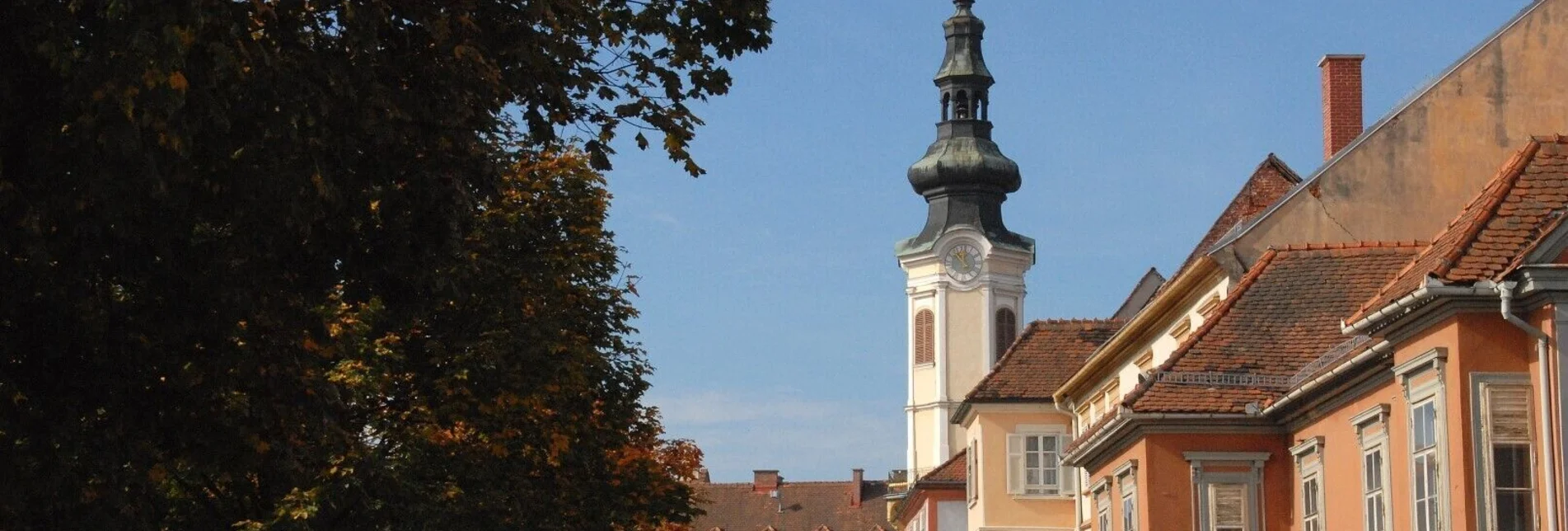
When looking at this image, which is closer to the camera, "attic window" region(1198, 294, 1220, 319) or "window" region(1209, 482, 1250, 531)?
"window" region(1209, 482, 1250, 531)

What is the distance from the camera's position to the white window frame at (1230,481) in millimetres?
25453

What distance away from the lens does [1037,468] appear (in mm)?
46656

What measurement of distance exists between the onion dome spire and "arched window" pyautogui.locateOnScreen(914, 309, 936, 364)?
331 cm

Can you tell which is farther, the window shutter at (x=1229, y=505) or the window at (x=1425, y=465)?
the window shutter at (x=1229, y=505)

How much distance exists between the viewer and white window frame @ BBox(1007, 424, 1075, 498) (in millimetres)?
46500

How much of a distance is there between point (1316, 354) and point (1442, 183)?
24.3 ft

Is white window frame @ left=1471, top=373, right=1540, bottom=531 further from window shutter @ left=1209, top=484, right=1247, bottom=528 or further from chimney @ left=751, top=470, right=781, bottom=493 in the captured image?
chimney @ left=751, top=470, right=781, bottom=493

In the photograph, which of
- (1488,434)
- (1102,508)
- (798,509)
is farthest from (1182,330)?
(798,509)

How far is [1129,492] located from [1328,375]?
5.73 meters

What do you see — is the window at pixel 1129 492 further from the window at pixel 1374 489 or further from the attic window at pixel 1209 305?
the window at pixel 1374 489

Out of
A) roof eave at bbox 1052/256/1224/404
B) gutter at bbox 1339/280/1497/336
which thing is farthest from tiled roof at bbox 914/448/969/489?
gutter at bbox 1339/280/1497/336

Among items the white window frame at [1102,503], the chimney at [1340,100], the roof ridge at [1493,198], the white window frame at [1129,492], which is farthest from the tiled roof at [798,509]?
the roof ridge at [1493,198]

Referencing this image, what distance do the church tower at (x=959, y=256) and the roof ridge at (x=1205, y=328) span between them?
Answer: 78.8 m

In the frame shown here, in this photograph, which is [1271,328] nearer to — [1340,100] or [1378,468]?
[1378,468]
